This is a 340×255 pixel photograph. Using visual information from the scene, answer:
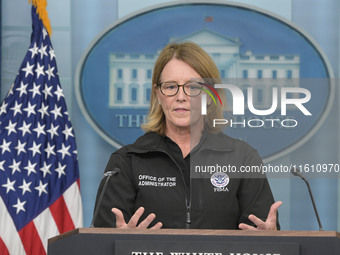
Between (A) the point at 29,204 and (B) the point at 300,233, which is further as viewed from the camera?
(A) the point at 29,204

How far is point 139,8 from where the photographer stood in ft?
12.1

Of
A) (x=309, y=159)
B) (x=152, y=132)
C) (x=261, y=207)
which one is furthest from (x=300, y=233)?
(x=152, y=132)

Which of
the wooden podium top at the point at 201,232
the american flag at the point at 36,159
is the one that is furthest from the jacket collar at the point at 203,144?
the american flag at the point at 36,159

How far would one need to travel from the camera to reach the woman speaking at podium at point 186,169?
1985 mm

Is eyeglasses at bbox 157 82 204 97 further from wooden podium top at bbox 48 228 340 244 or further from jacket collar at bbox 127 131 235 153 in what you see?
wooden podium top at bbox 48 228 340 244

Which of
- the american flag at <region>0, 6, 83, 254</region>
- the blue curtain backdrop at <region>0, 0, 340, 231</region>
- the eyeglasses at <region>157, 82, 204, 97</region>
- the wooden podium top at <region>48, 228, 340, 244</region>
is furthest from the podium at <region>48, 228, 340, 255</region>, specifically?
the blue curtain backdrop at <region>0, 0, 340, 231</region>

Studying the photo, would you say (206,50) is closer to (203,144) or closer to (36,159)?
(36,159)

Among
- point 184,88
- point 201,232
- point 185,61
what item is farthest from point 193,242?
point 185,61

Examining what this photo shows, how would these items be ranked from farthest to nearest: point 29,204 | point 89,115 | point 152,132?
point 89,115, point 29,204, point 152,132

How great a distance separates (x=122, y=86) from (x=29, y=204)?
997mm

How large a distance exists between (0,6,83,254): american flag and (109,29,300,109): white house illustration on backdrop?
43 cm

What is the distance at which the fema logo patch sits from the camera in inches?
75.8

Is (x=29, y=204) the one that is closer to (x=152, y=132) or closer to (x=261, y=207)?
(x=152, y=132)

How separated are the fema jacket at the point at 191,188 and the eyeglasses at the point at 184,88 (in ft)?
0.60
